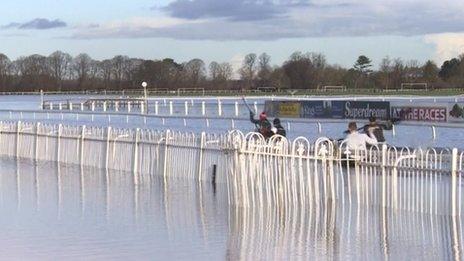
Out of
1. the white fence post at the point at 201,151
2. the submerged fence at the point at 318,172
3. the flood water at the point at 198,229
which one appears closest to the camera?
the flood water at the point at 198,229

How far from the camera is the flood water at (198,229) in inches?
494

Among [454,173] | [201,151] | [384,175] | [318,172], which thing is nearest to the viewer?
[454,173]

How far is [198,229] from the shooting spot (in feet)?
48.0

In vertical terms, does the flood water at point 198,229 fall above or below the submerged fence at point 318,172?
below

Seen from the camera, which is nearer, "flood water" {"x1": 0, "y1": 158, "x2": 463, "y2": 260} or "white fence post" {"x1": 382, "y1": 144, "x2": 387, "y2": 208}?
"flood water" {"x1": 0, "y1": 158, "x2": 463, "y2": 260}

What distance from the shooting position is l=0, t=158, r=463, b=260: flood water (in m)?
12.5

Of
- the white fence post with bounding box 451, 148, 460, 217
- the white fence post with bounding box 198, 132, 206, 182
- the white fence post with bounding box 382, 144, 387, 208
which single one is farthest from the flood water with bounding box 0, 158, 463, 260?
the white fence post with bounding box 198, 132, 206, 182

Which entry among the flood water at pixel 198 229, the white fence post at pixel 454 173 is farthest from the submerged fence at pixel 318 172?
the flood water at pixel 198 229

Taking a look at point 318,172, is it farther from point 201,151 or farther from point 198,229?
point 201,151

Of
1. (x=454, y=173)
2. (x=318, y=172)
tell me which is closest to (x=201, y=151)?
(x=318, y=172)

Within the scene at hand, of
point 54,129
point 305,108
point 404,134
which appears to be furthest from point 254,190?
point 305,108

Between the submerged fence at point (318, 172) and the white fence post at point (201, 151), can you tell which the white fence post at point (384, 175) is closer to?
the submerged fence at point (318, 172)

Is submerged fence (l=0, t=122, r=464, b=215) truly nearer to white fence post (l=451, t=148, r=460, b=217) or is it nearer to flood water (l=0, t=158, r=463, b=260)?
white fence post (l=451, t=148, r=460, b=217)

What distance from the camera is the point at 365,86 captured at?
583 ft
